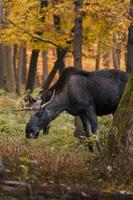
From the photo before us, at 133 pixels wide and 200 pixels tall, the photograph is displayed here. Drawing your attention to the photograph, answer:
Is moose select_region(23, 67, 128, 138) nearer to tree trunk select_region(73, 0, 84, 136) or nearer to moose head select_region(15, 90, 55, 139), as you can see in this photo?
moose head select_region(15, 90, 55, 139)

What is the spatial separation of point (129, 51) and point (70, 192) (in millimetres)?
8410

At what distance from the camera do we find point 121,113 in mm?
11352

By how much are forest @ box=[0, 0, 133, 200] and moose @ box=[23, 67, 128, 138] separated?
0.03m

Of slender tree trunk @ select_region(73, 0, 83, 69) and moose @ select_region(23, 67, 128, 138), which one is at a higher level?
slender tree trunk @ select_region(73, 0, 83, 69)

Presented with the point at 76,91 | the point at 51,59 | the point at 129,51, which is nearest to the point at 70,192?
the point at 76,91

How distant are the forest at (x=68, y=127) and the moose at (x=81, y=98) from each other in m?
0.03

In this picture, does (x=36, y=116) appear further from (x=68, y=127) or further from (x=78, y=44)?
(x=68, y=127)

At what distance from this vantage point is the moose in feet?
52.3

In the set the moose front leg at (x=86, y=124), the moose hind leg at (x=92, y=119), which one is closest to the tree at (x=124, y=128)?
the moose hind leg at (x=92, y=119)

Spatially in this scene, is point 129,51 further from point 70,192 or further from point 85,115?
point 70,192

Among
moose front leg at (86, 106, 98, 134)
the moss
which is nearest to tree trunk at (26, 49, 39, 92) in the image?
moose front leg at (86, 106, 98, 134)

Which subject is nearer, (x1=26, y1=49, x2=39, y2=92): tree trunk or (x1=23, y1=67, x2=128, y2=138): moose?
(x1=23, y1=67, x2=128, y2=138): moose

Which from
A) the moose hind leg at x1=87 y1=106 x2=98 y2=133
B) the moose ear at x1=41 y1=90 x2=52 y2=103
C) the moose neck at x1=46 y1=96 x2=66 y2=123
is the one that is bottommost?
the moose hind leg at x1=87 y1=106 x2=98 y2=133

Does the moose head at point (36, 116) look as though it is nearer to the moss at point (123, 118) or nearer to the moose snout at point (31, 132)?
the moose snout at point (31, 132)
